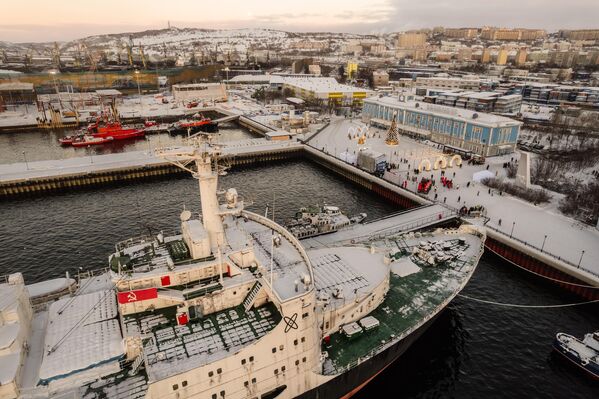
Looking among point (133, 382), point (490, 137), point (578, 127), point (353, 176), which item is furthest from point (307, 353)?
point (578, 127)

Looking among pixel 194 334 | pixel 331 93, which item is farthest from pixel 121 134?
pixel 194 334

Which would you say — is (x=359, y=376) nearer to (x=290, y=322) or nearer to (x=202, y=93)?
(x=290, y=322)

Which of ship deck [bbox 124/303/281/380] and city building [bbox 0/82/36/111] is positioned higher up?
city building [bbox 0/82/36/111]

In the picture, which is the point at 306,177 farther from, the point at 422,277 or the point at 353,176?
the point at 422,277

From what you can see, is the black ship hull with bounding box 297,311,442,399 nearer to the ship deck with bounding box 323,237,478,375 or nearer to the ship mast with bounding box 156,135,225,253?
the ship deck with bounding box 323,237,478,375

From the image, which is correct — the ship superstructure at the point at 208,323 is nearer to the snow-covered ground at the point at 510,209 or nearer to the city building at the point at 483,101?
the snow-covered ground at the point at 510,209

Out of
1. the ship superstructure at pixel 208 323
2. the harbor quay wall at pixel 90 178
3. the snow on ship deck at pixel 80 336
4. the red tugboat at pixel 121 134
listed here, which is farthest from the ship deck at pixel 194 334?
the red tugboat at pixel 121 134

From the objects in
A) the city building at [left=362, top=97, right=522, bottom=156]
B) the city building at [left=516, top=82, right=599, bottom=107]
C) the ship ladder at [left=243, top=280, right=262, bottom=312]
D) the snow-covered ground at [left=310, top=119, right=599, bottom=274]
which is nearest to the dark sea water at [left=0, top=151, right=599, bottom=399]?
the snow-covered ground at [left=310, top=119, right=599, bottom=274]

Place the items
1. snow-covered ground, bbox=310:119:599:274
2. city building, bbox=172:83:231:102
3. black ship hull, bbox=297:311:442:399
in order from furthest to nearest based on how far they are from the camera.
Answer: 1. city building, bbox=172:83:231:102
2. snow-covered ground, bbox=310:119:599:274
3. black ship hull, bbox=297:311:442:399
